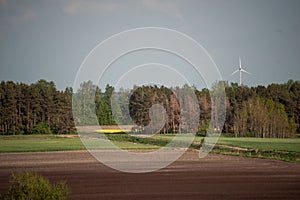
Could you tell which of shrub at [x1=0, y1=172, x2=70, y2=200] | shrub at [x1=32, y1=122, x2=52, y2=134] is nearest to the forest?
shrub at [x1=32, y1=122, x2=52, y2=134]

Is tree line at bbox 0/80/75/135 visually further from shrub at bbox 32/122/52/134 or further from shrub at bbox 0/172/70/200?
shrub at bbox 0/172/70/200

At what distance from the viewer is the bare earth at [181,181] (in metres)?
25.3


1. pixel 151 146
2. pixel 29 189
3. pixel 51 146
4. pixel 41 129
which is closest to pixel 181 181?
pixel 29 189

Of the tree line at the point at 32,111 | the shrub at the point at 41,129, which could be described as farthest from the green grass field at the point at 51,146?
the tree line at the point at 32,111

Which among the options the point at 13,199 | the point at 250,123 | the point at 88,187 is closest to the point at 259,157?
the point at 88,187

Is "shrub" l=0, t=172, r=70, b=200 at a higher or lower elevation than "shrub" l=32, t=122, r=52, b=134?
lower

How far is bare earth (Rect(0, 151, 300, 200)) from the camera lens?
25.3 meters

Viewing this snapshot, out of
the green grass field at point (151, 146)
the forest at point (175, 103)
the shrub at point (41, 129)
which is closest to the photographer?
the green grass field at point (151, 146)

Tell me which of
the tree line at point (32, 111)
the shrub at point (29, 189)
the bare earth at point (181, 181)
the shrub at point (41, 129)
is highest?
the tree line at point (32, 111)

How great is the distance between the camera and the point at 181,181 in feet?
103

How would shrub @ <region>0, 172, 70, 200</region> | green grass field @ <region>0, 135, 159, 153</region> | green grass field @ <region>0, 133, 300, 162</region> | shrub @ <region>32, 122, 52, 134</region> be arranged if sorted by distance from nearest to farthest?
shrub @ <region>0, 172, 70, 200</region> → green grass field @ <region>0, 133, 300, 162</region> → green grass field @ <region>0, 135, 159, 153</region> → shrub @ <region>32, 122, 52, 134</region>

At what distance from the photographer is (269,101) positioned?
123875mm

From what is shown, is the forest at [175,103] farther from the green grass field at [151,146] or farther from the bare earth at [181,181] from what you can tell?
the bare earth at [181,181]

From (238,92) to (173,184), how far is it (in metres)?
109
